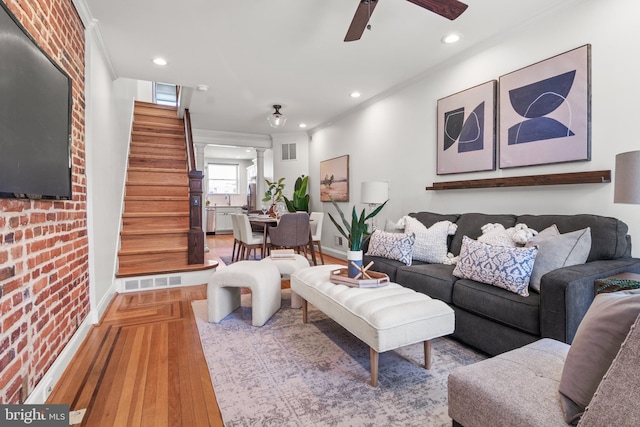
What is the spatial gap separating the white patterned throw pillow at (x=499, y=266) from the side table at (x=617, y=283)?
352mm

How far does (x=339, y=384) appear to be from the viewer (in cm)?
178

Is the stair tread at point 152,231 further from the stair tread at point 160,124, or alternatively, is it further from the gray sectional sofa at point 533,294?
the gray sectional sofa at point 533,294

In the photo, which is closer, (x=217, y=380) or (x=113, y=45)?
(x=217, y=380)

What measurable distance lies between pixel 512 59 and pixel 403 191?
179cm

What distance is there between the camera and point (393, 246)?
9.61ft

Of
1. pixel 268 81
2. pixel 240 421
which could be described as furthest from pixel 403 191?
pixel 240 421

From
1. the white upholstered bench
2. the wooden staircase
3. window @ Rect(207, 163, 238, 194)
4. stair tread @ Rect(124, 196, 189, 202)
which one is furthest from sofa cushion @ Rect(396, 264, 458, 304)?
window @ Rect(207, 163, 238, 194)

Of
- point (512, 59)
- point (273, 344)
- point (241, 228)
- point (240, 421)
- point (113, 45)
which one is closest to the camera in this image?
point (240, 421)

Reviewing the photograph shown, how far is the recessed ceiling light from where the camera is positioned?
2861mm

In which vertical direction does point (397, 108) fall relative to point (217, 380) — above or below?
above

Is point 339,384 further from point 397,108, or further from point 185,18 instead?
point 397,108

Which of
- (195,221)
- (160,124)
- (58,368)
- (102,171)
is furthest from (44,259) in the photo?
(160,124)

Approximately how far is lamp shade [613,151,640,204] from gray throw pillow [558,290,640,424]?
74 centimetres

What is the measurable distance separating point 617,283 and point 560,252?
42 centimetres
